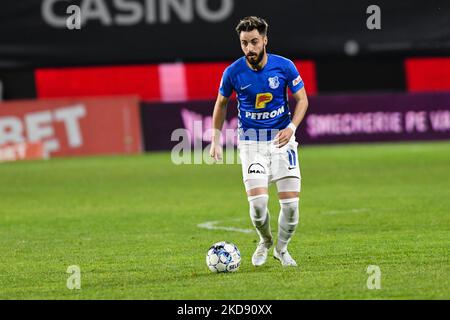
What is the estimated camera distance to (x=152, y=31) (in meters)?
20.2

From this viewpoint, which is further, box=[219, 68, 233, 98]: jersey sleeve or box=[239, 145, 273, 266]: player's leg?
box=[219, 68, 233, 98]: jersey sleeve

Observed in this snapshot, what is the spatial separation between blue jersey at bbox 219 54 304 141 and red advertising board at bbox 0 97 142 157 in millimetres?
16791

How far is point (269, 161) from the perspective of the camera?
998 centimetres

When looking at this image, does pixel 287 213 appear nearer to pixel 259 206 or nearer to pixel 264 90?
pixel 259 206

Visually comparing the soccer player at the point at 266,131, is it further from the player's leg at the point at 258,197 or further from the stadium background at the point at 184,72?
the stadium background at the point at 184,72

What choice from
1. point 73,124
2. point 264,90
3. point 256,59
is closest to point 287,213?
point 264,90

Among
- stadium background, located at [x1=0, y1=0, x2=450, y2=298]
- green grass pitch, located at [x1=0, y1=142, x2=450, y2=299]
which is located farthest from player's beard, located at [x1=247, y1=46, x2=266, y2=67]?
stadium background, located at [x1=0, y1=0, x2=450, y2=298]

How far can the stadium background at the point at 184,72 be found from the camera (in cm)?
1989

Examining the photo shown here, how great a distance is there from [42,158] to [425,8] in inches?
427

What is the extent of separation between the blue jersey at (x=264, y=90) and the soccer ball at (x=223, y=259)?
3.49ft

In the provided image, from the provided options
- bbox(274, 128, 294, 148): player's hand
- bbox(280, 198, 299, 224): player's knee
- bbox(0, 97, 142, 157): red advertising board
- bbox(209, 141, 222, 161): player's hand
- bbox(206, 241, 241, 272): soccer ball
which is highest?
bbox(274, 128, 294, 148): player's hand

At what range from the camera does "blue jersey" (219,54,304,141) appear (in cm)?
992

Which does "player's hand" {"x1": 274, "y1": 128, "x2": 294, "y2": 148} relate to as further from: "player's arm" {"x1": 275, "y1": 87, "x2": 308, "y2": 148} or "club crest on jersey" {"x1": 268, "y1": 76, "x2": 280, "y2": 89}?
"club crest on jersey" {"x1": 268, "y1": 76, "x2": 280, "y2": 89}
